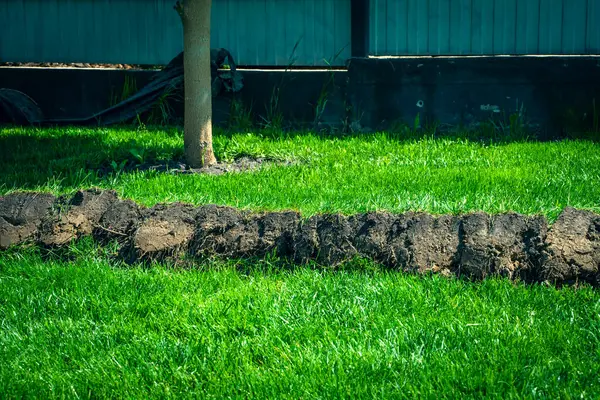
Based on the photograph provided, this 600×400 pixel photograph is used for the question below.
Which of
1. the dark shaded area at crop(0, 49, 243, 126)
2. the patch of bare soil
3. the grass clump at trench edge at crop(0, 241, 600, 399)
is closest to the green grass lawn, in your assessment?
the grass clump at trench edge at crop(0, 241, 600, 399)

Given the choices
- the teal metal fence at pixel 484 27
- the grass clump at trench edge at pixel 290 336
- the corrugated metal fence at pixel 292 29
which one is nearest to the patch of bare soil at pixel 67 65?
the corrugated metal fence at pixel 292 29

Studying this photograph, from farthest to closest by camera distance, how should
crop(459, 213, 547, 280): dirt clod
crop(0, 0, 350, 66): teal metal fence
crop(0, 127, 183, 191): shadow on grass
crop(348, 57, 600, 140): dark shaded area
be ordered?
crop(0, 0, 350, 66): teal metal fence → crop(348, 57, 600, 140): dark shaded area → crop(0, 127, 183, 191): shadow on grass → crop(459, 213, 547, 280): dirt clod

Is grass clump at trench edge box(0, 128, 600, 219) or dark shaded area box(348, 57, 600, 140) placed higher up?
dark shaded area box(348, 57, 600, 140)

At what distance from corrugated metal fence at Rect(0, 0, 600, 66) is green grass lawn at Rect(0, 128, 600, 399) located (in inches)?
139

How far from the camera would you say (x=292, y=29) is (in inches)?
385

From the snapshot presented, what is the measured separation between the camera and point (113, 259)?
16.6 ft

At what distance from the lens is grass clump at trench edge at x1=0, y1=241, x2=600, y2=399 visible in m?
3.27

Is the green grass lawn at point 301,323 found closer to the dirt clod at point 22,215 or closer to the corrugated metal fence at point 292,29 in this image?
the dirt clod at point 22,215

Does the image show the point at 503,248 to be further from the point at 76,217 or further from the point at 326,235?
the point at 76,217

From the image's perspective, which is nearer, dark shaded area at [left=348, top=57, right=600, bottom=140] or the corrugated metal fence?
dark shaded area at [left=348, top=57, right=600, bottom=140]

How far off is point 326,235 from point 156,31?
625 cm

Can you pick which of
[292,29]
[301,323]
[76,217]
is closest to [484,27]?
[292,29]

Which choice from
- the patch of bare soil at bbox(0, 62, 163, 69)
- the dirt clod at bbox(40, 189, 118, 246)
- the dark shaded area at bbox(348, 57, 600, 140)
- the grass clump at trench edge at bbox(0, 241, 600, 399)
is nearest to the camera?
the grass clump at trench edge at bbox(0, 241, 600, 399)

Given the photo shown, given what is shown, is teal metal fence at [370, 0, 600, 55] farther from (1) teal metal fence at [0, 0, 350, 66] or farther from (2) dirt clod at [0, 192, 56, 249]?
(2) dirt clod at [0, 192, 56, 249]
